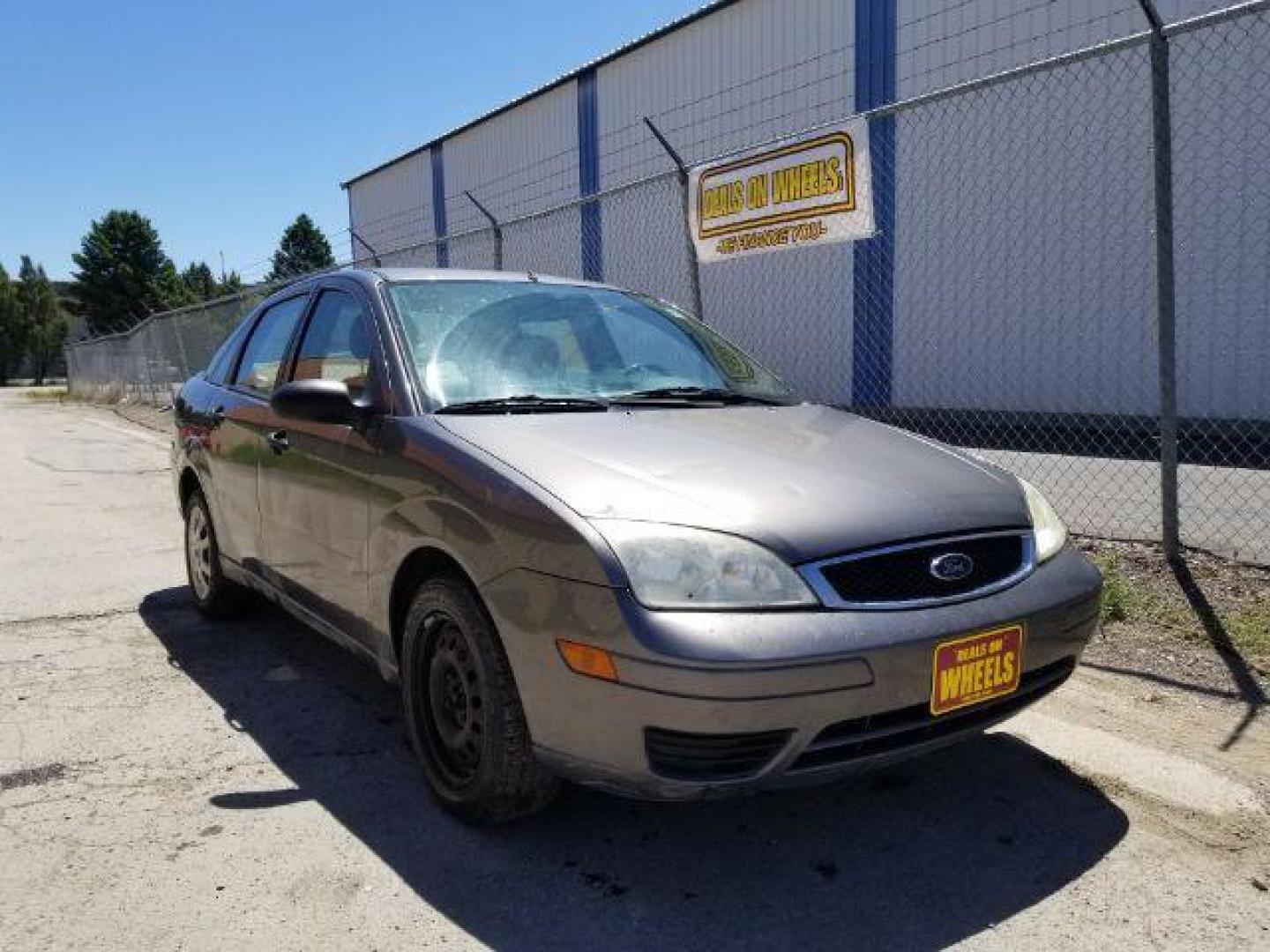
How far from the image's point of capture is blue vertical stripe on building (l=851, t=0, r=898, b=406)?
1285cm

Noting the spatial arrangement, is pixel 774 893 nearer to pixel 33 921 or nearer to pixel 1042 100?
pixel 33 921

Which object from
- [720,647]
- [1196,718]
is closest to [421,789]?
[720,647]

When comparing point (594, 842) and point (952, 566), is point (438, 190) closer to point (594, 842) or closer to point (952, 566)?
point (594, 842)

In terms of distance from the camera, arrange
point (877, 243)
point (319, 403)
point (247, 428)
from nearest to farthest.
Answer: point (319, 403) → point (247, 428) → point (877, 243)

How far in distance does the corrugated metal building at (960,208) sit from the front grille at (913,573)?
828 centimetres

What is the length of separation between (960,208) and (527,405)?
34.6ft

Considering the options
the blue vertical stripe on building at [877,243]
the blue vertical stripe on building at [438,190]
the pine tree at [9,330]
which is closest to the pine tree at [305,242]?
the pine tree at [9,330]

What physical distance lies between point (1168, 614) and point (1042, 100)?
29.3 feet

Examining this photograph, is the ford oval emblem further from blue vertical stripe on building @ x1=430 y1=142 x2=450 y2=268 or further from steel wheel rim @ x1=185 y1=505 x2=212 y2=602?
blue vertical stripe on building @ x1=430 y1=142 x2=450 y2=268

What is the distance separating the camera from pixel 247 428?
13.3ft

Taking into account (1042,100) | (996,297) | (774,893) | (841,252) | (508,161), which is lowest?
(774,893)

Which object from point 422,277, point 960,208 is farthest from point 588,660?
point 960,208

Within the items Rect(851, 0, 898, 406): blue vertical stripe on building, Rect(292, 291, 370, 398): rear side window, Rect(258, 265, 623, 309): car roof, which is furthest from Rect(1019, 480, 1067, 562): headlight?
Rect(851, 0, 898, 406): blue vertical stripe on building

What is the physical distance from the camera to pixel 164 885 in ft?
7.93
